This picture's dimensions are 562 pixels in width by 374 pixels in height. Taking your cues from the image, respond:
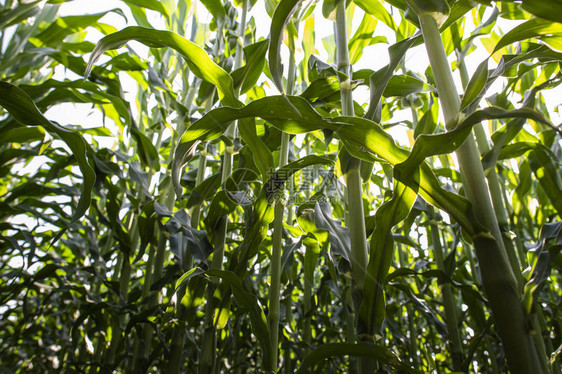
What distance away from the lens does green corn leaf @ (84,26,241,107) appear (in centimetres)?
75

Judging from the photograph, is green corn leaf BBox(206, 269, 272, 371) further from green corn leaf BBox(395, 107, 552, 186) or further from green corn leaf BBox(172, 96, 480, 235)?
green corn leaf BBox(395, 107, 552, 186)

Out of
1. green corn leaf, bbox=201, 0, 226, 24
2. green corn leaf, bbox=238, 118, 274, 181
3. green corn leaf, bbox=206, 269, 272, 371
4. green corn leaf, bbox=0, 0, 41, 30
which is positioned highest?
green corn leaf, bbox=201, 0, 226, 24

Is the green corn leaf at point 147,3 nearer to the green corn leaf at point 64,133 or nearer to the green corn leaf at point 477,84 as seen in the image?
the green corn leaf at point 64,133

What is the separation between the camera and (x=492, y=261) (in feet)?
1.84

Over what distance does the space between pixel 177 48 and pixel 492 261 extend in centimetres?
75

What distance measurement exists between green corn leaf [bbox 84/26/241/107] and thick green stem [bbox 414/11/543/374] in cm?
45

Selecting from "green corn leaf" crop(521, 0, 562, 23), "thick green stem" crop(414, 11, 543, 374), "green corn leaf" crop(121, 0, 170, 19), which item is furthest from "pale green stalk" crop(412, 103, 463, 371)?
"green corn leaf" crop(121, 0, 170, 19)

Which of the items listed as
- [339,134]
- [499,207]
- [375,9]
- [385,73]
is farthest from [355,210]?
[375,9]

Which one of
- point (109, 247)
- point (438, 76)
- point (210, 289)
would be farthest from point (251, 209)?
point (109, 247)

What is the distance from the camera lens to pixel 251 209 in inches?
40.2

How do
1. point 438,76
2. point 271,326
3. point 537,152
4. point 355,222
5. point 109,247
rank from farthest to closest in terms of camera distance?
point 109,247 → point 537,152 → point 271,326 → point 355,222 → point 438,76

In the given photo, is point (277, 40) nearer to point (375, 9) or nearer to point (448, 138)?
point (448, 138)

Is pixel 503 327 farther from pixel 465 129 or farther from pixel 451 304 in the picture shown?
pixel 451 304

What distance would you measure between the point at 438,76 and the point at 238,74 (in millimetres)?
619
